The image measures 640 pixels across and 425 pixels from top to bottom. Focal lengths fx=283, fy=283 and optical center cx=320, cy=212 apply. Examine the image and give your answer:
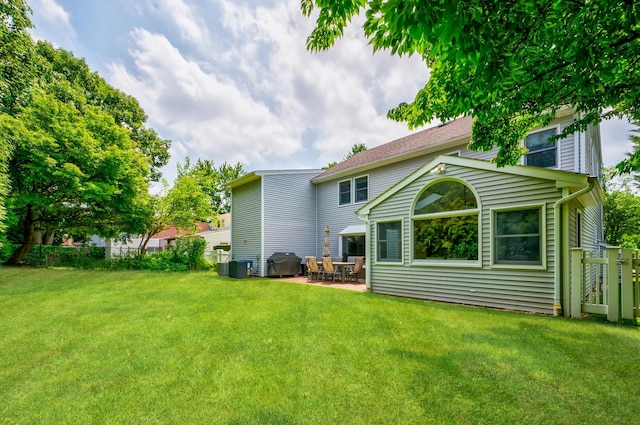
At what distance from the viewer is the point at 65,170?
12.9m

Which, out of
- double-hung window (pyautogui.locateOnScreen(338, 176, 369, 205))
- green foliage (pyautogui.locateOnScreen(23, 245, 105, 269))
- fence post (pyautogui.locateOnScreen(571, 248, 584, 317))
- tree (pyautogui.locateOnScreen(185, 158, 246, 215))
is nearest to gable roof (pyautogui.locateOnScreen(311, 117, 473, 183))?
double-hung window (pyautogui.locateOnScreen(338, 176, 369, 205))

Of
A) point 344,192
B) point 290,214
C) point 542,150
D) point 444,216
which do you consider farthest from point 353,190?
point 542,150

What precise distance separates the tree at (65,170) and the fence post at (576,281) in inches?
658

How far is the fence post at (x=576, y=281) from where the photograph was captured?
5.55 m

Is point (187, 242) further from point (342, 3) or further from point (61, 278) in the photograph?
point (342, 3)

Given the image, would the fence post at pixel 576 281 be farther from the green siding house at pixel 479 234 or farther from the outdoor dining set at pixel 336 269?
the outdoor dining set at pixel 336 269

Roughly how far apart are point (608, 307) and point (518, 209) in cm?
232

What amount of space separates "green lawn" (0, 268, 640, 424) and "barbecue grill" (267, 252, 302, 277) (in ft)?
23.7

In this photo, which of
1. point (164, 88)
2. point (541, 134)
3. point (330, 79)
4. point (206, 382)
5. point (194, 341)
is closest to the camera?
point (206, 382)

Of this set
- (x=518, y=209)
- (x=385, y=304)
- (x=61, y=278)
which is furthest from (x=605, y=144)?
(x=61, y=278)

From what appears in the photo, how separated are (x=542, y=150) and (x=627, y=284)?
16.3 ft

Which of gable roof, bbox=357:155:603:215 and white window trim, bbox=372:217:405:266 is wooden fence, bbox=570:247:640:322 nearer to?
gable roof, bbox=357:155:603:215

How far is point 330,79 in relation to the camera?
10891 millimetres

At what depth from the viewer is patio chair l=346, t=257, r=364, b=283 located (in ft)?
37.2
